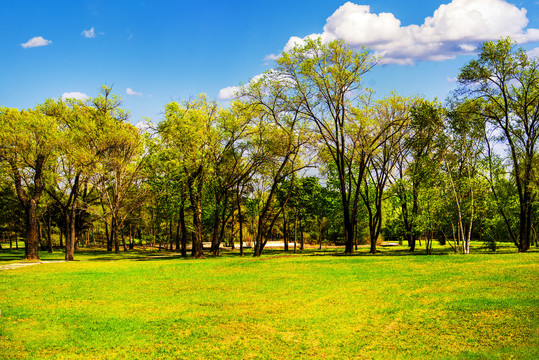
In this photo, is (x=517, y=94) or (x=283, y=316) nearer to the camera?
(x=283, y=316)

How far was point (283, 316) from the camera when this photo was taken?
1362cm

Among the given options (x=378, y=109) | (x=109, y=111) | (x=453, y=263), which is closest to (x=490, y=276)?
(x=453, y=263)

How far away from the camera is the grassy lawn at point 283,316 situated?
34.7 ft

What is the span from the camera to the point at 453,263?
25219 mm

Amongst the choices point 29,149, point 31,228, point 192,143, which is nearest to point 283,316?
point 192,143

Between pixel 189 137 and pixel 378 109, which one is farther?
pixel 378 109

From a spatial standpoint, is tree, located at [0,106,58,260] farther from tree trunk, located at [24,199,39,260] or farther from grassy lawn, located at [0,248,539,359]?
grassy lawn, located at [0,248,539,359]

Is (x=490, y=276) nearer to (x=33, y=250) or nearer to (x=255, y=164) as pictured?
(x=255, y=164)

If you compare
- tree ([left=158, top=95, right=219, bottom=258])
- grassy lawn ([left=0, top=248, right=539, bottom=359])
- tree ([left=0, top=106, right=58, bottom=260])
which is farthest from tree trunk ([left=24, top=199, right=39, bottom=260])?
grassy lawn ([left=0, top=248, right=539, bottom=359])

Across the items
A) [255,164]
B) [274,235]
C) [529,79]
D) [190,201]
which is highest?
[529,79]

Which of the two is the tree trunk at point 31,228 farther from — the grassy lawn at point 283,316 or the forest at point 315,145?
the grassy lawn at point 283,316

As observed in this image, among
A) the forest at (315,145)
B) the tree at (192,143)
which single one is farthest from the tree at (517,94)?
the tree at (192,143)

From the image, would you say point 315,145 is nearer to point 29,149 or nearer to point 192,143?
point 192,143

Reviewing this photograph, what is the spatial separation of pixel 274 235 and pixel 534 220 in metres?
53.3
